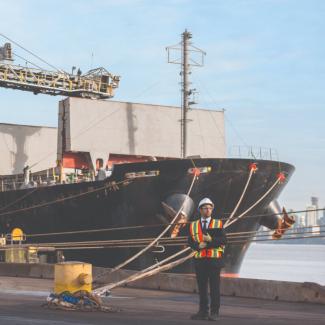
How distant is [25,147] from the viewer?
36.7m

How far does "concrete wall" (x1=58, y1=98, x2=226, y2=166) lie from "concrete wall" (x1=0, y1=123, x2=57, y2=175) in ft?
19.0

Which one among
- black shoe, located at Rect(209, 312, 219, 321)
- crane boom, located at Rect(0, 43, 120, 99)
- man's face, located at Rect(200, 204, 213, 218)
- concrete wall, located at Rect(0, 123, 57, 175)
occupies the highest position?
crane boom, located at Rect(0, 43, 120, 99)

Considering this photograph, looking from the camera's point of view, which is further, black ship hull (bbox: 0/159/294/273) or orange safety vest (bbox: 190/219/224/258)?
black ship hull (bbox: 0/159/294/273)

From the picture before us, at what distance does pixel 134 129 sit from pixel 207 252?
73.7 feet

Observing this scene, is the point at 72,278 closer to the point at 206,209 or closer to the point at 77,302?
the point at 77,302

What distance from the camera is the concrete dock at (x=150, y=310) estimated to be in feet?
30.8

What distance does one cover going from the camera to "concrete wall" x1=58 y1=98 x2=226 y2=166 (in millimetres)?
30734

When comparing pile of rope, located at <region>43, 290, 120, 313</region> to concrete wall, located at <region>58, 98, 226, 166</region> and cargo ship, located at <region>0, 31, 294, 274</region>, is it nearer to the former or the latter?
cargo ship, located at <region>0, 31, 294, 274</region>

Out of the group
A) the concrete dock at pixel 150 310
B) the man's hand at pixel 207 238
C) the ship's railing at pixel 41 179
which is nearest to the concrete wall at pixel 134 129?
the ship's railing at pixel 41 179

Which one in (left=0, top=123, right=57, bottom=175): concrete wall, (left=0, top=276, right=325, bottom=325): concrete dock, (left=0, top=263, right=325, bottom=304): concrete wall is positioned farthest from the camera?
(left=0, top=123, right=57, bottom=175): concrete wall

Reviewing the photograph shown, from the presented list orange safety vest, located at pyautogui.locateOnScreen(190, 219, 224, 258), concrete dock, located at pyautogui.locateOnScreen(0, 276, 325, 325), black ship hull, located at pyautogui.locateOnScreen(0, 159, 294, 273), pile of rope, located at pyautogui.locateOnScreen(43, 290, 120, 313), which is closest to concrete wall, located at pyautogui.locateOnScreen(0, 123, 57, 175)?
black ship hull, located at pyautogui.locateOnScreen(0, 159, 294, 273)

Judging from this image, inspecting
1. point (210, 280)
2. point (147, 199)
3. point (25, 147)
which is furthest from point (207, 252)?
point (25, 147)

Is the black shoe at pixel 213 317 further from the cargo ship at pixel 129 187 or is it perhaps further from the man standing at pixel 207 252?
the cargo ship at pixel 129 187

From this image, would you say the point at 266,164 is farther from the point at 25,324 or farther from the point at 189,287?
the point at 25,324
